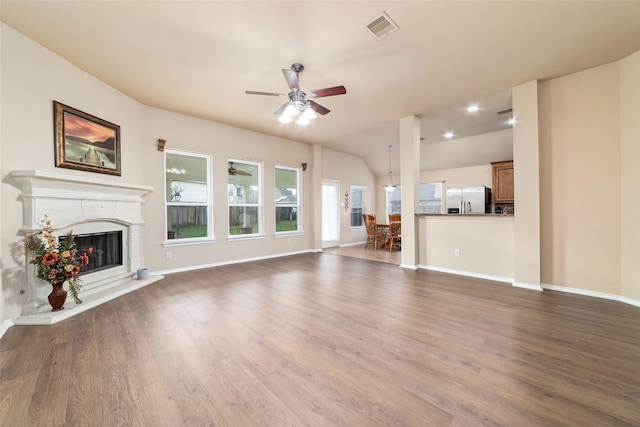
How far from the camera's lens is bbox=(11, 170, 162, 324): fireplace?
2.62 meters

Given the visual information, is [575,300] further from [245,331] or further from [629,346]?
[245,331]

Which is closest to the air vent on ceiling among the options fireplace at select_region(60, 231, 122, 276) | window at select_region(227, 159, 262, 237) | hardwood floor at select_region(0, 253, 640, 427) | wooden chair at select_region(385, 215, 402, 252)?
hardwood floor at select_region(0, 253, 640, 427)

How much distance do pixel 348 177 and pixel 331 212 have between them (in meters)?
1.38

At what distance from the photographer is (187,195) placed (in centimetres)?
486

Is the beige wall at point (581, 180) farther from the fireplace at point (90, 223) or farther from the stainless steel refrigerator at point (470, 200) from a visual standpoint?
the fireplace at point (90, 223)

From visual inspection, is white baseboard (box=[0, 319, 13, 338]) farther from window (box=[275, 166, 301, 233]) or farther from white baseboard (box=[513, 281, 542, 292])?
white baseboard (box=[513, 281, 542, 292])

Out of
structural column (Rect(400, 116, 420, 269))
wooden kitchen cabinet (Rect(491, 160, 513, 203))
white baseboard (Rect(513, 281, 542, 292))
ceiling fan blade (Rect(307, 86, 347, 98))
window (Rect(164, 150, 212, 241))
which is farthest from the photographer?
wooden kitchen cabinet (Rect(491, 160, 513, 203))

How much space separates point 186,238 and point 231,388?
12.8ft

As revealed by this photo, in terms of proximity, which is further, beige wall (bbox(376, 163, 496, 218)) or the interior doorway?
the interior doorway

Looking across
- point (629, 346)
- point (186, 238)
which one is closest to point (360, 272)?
point (629, 346)

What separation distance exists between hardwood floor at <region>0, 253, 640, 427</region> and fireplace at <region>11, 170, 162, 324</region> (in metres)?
0.36

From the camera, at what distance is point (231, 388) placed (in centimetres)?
159

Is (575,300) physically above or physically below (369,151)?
below

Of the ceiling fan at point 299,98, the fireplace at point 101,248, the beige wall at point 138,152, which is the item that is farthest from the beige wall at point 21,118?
the ceiling fan at point 299,98
